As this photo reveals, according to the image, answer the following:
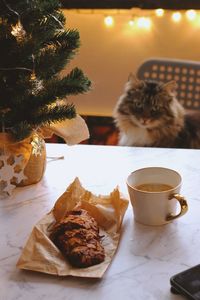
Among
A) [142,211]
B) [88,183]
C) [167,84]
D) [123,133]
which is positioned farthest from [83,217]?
[123,133]

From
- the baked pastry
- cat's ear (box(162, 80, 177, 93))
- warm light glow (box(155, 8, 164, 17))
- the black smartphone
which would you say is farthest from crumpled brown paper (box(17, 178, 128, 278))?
warm light glow (box(155, 8, 164, 17))

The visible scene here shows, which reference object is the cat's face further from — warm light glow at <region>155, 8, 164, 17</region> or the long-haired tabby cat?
warm light glow at <region>155, 8, 164, 17</region>

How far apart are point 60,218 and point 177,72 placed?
3.75 ft

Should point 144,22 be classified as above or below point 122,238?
above

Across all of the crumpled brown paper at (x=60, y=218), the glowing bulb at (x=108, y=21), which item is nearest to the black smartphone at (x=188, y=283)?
the crumpled brown paper at (x=60, y=218)

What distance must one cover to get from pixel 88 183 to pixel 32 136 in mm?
172

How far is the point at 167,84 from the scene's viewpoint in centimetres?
176

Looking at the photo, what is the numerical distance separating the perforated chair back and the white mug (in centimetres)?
98

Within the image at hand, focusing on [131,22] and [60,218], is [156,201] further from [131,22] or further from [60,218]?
[131,22]

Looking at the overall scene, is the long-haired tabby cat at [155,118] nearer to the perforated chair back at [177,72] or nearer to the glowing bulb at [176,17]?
the perforated chair back at [177,72]

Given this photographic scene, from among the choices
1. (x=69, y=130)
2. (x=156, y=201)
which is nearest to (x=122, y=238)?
(x=156, y=201)

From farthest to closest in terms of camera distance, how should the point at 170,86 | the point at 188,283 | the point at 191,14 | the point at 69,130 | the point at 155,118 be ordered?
1. the point at 191,14
2. the point at 155,118
3. the point at 170,86
4. the point at 69,130
5. the point at 188,283

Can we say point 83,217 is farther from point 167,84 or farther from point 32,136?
point 167,84

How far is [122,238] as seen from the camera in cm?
80
